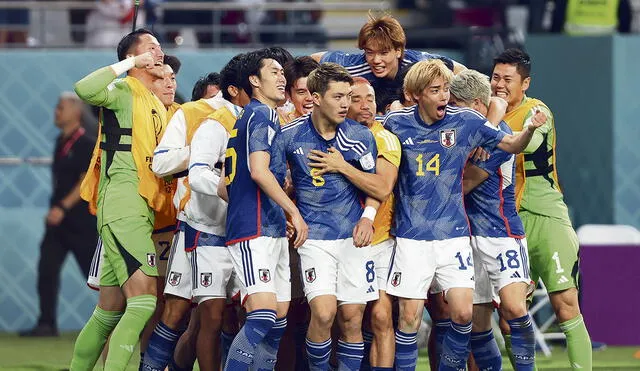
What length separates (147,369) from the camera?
1034 centimetres

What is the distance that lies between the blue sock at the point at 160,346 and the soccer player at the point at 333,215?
1.02m

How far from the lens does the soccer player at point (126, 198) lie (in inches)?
400

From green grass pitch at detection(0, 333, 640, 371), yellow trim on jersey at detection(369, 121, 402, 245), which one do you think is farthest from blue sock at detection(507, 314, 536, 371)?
green grass pitch at detection(0, 333, 640, 371)

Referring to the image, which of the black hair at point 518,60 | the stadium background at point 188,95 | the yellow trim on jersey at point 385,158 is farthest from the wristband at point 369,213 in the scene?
the stadium background at point 188,95

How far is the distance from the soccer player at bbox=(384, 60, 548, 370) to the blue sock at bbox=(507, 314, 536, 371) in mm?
404

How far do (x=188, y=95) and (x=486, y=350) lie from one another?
20.8 feet

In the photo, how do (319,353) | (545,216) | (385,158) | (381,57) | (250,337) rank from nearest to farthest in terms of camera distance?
(250,337) → (319,353) → (385,158) → (381,57) → (545,216)

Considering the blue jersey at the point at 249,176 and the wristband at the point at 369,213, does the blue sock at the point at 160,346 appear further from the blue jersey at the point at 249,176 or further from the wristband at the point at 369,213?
the wristband at the point at 369,213

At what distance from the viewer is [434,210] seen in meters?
9.97

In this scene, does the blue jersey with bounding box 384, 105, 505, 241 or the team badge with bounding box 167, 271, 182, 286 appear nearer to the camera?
the blue jersey with bounding box 384, 105, 505, 241

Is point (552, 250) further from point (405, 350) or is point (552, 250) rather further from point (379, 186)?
point (379, 186)

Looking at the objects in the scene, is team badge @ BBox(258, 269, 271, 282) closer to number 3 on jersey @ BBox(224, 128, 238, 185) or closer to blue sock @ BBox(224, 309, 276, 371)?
blue sock @ BBox(224, 309, 276, 371)

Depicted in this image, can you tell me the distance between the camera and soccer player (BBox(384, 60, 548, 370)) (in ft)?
32.6

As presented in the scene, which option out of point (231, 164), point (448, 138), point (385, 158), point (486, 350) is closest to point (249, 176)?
point (231, 164)
